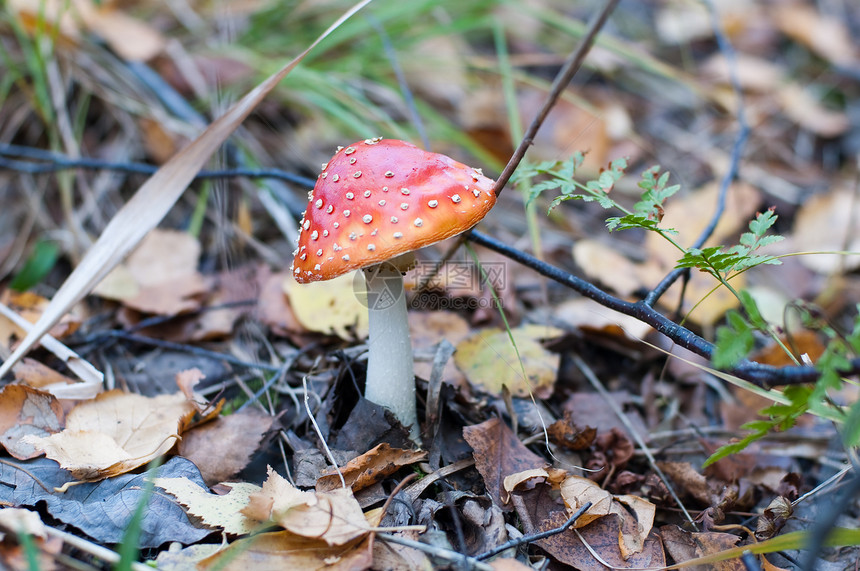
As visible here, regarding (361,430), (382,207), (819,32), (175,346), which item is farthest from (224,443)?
(819,32)

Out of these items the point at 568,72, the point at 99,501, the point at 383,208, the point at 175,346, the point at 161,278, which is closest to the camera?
the point at 568,72

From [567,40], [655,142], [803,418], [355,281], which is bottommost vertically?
[803,418]

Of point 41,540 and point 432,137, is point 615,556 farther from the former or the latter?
point 432,137

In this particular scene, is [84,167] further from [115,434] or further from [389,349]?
[389,349]

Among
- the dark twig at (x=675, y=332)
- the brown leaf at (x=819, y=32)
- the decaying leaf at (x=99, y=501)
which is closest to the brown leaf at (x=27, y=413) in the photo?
the decaying leaf at (x=99, y=501)

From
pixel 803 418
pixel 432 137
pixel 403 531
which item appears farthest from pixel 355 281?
pixel 803 418

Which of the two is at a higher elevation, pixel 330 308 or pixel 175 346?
pixel 330 308
